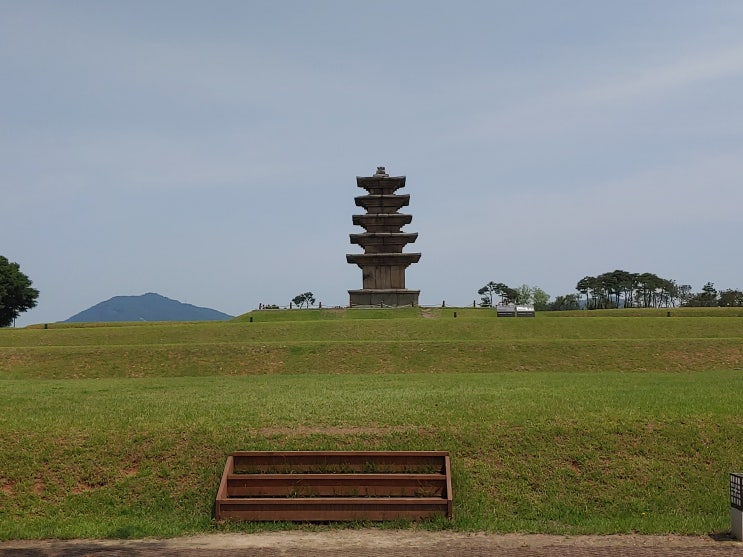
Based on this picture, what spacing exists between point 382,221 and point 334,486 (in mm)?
68823

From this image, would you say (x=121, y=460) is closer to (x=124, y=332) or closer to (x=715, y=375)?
(x=715, y=375)

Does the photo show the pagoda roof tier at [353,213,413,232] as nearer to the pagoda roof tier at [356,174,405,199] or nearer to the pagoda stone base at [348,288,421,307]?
the pagoda roof tier at [356,174,405,199]

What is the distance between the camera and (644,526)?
12727mm

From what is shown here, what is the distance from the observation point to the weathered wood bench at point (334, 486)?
43.4 feet

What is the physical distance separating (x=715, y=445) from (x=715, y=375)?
13288 millimetres

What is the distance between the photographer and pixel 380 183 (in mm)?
84938

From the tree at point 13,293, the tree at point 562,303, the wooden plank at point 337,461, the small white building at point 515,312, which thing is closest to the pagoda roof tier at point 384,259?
the small white building at point 515,312

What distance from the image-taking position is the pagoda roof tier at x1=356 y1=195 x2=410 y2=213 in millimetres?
82688

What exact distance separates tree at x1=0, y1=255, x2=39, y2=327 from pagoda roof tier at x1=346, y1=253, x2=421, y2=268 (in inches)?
1952

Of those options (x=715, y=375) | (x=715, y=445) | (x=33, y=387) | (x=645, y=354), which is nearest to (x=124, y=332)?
(x=33, y=387)

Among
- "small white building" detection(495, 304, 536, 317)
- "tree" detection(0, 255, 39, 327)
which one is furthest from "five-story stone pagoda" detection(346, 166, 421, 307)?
"tree" detection(0, 255, 39, 327)

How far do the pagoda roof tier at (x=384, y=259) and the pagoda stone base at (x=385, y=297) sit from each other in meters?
3.16

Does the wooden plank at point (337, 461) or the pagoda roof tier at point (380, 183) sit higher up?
the pagoda roof tier at point (380, 183)

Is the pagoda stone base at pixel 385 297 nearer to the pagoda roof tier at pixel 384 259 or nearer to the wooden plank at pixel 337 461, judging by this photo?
the pagoda roof tier at pixel 384 259
